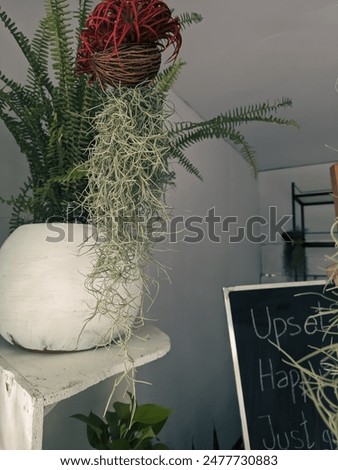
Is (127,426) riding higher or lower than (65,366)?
lower

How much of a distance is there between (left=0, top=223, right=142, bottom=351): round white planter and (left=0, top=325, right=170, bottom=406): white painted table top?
2 centimetres

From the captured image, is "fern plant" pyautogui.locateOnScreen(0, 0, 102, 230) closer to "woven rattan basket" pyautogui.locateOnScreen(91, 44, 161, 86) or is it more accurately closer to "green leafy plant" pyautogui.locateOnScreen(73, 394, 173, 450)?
"woven rattan basket" pyautogui.locateOnScreen(91, 44, 161, 86)

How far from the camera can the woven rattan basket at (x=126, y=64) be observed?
0.42 meters

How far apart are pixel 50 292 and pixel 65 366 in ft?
0.30

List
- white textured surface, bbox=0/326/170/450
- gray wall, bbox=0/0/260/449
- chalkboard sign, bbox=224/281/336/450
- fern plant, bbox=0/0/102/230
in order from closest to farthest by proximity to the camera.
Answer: white textured surface, bbox=0/326/170/450 < fern plant, bbox=0/0/102/230 < chalkboard sign, bbox=224/281/336/450 < gray wall, bbox=0/0/260/449

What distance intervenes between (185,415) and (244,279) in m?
0.98

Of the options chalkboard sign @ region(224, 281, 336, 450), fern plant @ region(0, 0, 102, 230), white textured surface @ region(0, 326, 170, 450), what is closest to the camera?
white textured surface @ region(0, 326, 170, 450)

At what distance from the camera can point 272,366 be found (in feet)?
3.09

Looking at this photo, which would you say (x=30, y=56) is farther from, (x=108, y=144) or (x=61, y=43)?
(x=108, y=144)

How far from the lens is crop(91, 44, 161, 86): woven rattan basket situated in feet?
1.37

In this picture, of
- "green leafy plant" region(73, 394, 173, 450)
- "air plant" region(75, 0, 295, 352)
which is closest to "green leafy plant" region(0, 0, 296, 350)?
"air plant" region(75, 0, 295, 352)

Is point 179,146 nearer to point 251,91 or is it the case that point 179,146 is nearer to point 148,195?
point 148,195

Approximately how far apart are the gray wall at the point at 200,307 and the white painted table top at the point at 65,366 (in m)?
0.45

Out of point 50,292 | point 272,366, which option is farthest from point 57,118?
point 272,366
